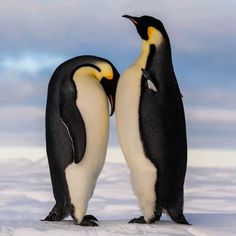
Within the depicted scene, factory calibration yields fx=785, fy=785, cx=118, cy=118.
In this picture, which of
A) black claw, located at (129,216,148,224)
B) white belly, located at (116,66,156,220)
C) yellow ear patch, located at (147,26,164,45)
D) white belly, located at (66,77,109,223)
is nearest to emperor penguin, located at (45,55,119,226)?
white belly, located at (66,77,109,223)

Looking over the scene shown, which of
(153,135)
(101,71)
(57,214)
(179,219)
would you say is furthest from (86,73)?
(179,219)

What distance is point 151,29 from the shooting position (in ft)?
16.4

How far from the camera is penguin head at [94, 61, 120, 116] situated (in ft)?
16.3

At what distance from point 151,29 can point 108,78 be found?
0.42 metres

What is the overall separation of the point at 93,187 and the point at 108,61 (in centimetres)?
81

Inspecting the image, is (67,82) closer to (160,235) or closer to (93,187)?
(93,187)

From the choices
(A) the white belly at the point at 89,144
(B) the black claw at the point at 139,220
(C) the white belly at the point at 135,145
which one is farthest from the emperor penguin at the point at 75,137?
(B) the black claw at the point at 139,220

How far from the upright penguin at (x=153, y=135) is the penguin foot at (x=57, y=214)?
0.45m

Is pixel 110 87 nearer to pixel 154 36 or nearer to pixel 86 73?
pixel 86 73

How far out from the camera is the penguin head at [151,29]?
4.99 m

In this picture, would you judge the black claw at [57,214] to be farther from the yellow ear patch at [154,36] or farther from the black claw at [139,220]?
the yellow ear patch at [154,36]

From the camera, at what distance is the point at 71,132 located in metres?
→ 4.77

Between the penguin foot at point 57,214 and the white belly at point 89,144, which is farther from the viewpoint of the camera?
the penguin foot at point 57,214

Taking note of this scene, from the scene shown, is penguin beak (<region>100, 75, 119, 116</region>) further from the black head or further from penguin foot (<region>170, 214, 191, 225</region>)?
penguin foot (<region>170, 214, 191, 225</region>)
